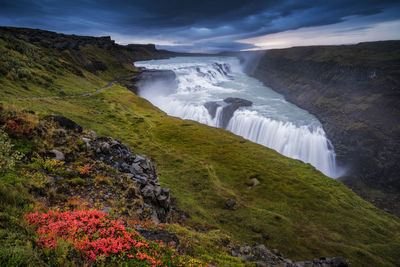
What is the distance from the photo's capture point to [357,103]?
94.5 meters

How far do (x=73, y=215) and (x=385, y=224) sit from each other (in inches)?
1601

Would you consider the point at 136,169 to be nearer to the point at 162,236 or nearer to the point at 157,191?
the point at 157,191

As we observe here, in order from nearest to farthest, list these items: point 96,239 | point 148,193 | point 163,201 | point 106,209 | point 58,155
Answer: point 96,239
point 106,209
point 58,155
point 148,193
point 163,201

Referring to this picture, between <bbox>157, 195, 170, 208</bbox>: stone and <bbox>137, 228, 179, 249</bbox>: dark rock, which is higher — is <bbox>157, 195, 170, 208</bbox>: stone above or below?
below

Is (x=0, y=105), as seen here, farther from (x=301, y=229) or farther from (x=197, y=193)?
(x=301, y=229)

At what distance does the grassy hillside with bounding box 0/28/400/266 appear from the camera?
23.7 meters

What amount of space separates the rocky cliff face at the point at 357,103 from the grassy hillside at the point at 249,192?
32.4m

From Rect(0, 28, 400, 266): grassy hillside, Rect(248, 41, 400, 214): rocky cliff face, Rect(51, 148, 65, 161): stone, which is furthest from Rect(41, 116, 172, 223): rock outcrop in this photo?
Rect(248, 41, 400, 214): rocky cliff face

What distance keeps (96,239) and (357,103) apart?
119 meters

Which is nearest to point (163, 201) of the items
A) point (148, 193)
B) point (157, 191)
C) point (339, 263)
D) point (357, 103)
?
point (157, 191)

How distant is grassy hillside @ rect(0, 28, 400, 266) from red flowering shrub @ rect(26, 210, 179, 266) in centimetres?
469

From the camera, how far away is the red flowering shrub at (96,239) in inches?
273

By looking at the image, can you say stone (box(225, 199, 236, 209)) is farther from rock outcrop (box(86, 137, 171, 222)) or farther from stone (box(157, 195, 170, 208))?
stone (box(157, 195, 170, 208))

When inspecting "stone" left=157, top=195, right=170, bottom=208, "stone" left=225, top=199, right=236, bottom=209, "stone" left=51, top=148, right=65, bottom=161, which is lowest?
"stone" left=225, top=199, right=236, bottom=209
